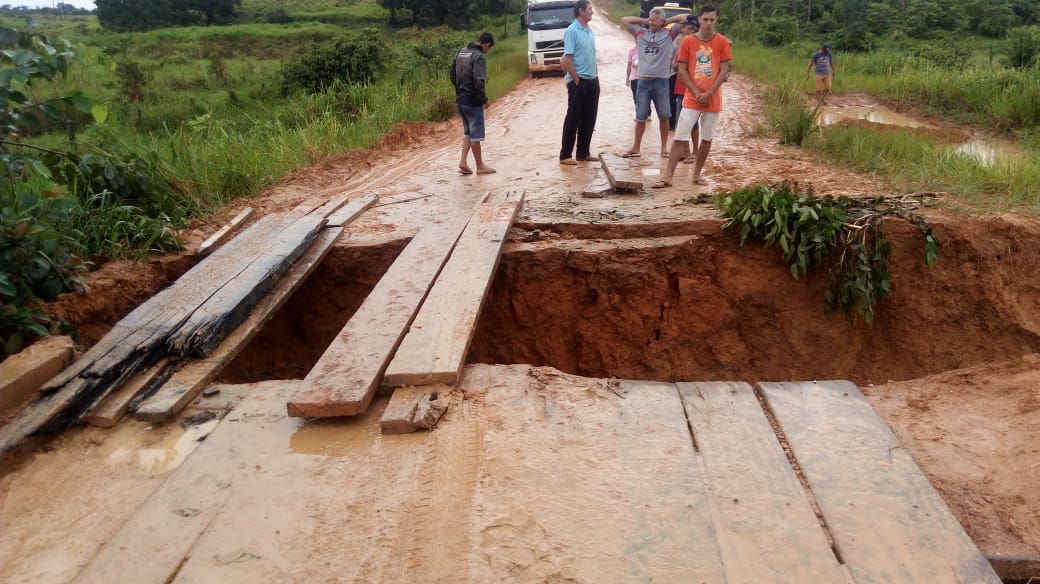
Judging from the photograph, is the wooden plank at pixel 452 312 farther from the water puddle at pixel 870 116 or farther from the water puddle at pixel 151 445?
the water puddle at pixel 870 116

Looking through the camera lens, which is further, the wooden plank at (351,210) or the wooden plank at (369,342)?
the wooden plank at (351,210)

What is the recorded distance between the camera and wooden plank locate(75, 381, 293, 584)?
193cm

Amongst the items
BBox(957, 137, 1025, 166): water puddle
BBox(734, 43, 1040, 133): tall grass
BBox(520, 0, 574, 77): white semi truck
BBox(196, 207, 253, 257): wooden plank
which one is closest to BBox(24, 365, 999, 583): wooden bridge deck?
BBox(196, 207, 253, 257): wooden plank

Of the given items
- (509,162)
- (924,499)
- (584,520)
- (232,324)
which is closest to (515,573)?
(584,520)

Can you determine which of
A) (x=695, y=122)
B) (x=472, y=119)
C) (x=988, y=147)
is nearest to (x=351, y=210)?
(x=472, y=119)

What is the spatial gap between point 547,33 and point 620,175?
11.2m

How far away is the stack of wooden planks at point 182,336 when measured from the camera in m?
2.70

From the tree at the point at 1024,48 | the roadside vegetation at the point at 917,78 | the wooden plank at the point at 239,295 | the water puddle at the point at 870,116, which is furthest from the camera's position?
the tree at the point at 1024,48

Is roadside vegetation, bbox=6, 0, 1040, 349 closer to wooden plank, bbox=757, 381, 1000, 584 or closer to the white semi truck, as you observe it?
the white semi truck

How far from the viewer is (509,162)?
7.59 meters

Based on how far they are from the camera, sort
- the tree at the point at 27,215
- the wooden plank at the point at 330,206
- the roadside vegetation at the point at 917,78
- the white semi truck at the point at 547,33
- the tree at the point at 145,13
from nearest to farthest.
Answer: the tree at the point at 27,215 → the wooden plank at the point at 330,206 → the roadside vegetation at the point at 917,78 → the white semi truck at the point at 547,33 → the tree at the point at 145,13

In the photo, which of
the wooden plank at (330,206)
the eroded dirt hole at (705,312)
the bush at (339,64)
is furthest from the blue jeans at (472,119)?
the bush at (339,64)

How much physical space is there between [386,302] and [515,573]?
193 cm

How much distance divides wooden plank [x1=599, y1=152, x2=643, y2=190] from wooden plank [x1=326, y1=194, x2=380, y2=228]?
2125mm
